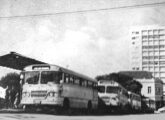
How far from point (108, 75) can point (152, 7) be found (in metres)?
51.0

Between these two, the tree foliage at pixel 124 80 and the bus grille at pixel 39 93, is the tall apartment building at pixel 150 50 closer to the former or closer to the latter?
the tree foliage at pixel 124 80

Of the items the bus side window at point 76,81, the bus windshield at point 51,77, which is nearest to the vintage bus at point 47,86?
the bus windshield at point 51,77

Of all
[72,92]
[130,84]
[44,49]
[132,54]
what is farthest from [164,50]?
[72,92]

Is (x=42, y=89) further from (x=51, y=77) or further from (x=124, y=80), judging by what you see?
(x=124, y=80)

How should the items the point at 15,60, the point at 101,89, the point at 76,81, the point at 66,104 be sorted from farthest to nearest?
the point at 101,89
the point at 15,60
the point at 76,81
the point at 66,104

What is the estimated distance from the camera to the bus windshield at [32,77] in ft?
52.2

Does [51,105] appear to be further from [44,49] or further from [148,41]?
[148,41]

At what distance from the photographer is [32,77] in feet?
52.7

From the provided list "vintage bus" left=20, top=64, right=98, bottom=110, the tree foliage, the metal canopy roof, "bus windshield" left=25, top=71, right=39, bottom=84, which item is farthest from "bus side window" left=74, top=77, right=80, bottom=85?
the tree foliage

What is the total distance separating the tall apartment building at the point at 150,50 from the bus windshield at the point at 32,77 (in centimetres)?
7448

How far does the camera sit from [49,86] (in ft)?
51.1

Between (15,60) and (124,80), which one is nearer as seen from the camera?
(15,60)

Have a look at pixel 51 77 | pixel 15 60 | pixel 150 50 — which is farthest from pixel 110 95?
pixel 150 50

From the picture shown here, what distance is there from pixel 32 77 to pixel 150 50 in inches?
3067
